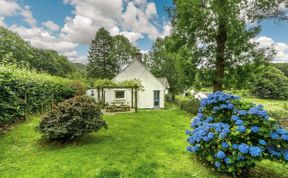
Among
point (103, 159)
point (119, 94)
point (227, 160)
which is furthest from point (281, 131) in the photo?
point (119, 94)

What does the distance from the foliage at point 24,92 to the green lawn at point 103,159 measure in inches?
47.8

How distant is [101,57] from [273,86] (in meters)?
38.5

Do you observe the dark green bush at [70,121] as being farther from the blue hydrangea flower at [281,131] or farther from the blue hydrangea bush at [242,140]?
the blue hydrangea flower at [281,131]

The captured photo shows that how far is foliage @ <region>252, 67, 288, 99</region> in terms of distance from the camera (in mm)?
35906

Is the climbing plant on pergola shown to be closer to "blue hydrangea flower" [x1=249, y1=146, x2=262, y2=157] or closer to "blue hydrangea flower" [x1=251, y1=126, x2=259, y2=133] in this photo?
"blue hydrangea flower" [x1=251, y1=126, x2=259, y2=133]

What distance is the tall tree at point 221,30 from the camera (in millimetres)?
7062

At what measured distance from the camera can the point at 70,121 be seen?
5.39 m

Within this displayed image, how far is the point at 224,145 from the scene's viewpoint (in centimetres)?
331

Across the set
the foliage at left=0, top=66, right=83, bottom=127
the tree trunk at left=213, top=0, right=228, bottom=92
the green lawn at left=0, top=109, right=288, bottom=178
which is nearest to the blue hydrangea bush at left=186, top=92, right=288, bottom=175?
the green lawn at left=0, top=109, right=288, bottom=178

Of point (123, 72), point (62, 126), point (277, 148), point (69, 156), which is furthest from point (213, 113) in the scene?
point (123, 72)

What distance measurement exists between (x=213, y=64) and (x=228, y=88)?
1711 millimetres

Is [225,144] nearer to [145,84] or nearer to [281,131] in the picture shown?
[281,131]

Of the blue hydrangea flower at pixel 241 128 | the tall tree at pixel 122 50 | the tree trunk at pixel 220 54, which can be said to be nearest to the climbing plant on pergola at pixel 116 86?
the tree trunk at pixel 220 54

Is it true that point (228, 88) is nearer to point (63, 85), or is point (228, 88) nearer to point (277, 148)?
point (277, 148)
